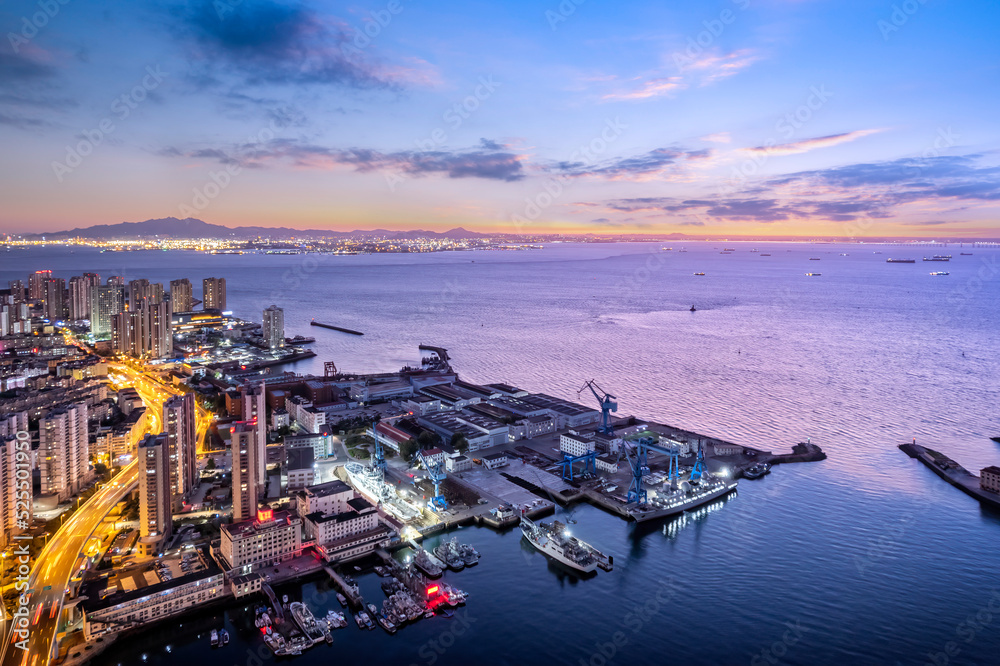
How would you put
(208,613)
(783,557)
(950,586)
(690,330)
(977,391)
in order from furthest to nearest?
(690,330), (977,391), (783,557), (950,586), (208,613)

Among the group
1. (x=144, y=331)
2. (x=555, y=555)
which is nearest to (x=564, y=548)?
(x=555, y=555)

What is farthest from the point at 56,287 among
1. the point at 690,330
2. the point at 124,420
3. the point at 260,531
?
the point at 690,330

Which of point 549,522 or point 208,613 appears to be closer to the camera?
point 208,613

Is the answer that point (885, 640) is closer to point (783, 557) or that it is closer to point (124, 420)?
point (783, 557)

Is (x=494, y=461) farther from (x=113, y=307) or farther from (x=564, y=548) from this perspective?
(x=113, y=307)

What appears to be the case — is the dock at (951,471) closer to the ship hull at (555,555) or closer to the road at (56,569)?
the ship hull at (555,555)

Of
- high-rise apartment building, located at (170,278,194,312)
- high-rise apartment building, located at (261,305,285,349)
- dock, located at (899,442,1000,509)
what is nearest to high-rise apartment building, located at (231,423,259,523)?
dock, located at (899,442,1000,509)

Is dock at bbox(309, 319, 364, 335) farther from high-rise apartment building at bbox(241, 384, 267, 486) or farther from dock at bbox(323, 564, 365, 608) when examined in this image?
dock at bbox(323, 564, 365, 608)
